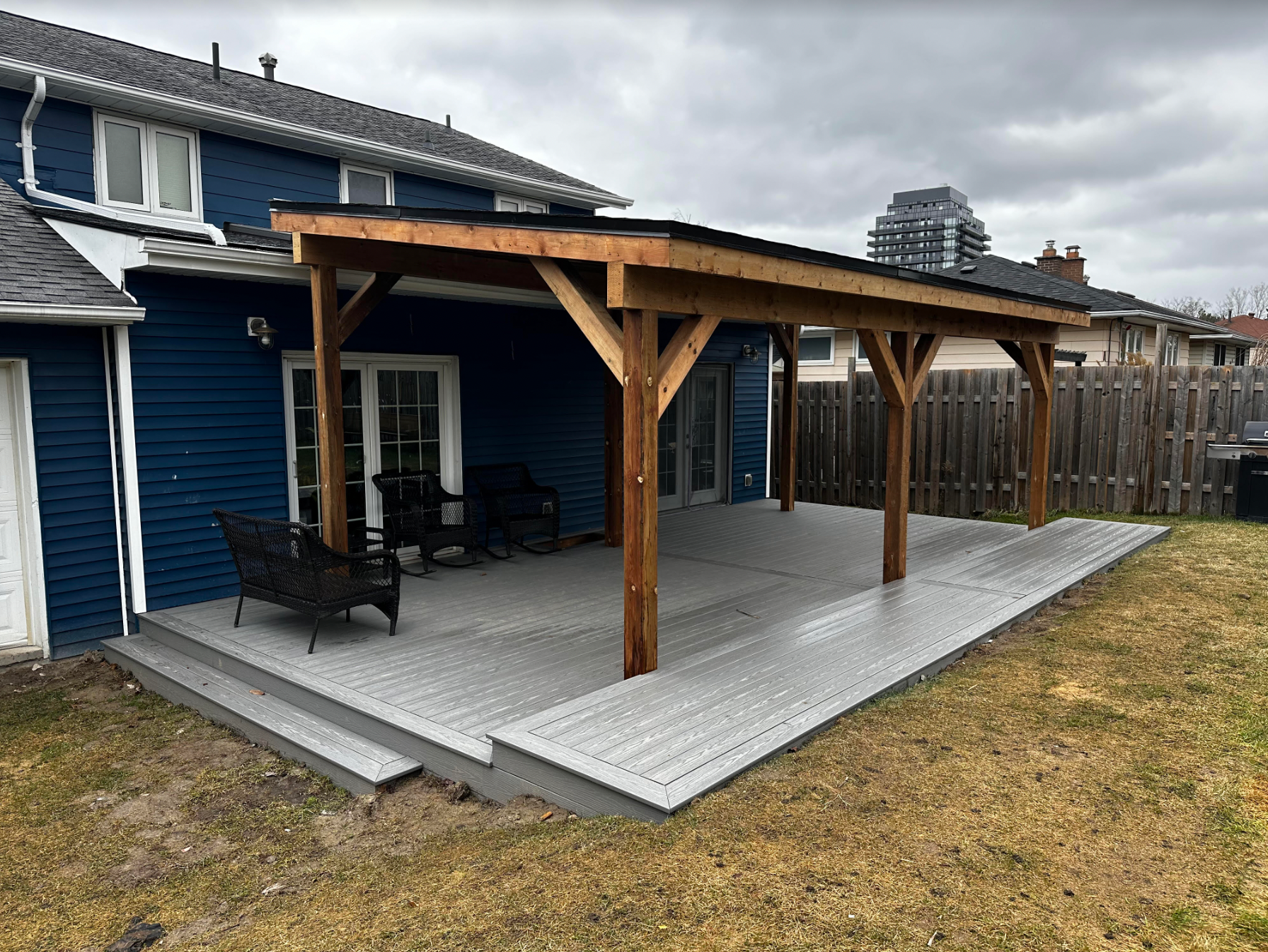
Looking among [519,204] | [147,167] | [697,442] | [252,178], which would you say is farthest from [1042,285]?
[147,167]

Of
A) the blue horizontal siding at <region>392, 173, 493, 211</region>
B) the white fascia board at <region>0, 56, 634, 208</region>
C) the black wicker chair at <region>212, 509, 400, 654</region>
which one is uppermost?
the white fascia board at <region>0, 56, 634, 208</region>

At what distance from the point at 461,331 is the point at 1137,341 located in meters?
14.5

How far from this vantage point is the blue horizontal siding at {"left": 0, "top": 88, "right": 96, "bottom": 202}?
6.41 metres

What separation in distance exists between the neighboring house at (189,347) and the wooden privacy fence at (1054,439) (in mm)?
4763

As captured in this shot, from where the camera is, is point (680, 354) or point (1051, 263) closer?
point (680, 354)

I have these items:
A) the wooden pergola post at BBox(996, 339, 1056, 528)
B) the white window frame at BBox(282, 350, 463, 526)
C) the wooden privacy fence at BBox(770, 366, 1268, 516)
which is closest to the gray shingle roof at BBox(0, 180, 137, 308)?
the white window frame at BBox(282, 350, 463, 526)

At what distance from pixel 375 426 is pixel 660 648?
349 cm

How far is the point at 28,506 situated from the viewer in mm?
5422

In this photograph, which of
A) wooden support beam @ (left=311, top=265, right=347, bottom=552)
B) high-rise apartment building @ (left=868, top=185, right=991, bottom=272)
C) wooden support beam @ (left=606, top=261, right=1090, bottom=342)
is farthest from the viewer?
high-rise apartment building @ (left=868, top=185, right=991, bottom=272)

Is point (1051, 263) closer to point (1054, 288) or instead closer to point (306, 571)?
point (1054, 288)

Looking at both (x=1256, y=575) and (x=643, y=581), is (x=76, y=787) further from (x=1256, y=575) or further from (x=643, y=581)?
(x=1256, y=575)

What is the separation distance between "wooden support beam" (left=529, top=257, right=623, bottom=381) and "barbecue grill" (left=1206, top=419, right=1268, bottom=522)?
8372 millimetres

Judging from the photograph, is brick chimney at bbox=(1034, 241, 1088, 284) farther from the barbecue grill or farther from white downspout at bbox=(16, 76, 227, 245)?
white downspout at bbox=(16, 76, 227, 245)

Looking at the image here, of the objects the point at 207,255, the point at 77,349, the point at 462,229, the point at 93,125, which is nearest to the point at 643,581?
the point at 462,229
